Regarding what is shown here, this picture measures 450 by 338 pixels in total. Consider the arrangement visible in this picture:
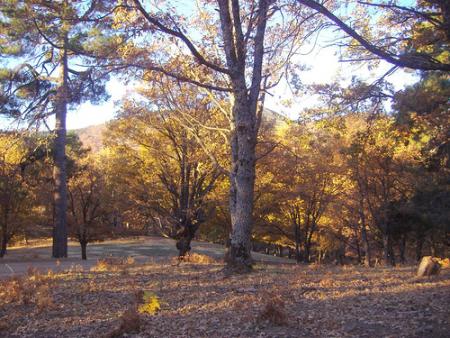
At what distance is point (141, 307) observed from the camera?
608 centimetres

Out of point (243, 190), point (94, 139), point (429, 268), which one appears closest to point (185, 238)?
point (243, 190)

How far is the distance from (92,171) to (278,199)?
1151cm

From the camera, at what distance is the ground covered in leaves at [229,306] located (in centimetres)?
525

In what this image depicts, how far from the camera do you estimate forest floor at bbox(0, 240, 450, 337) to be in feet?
17.2

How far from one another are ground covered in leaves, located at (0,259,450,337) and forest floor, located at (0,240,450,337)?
1 cm

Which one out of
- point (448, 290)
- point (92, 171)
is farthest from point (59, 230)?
point (448, 290)

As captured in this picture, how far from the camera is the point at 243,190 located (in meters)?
8.73

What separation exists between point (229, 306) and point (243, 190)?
9.46 feet

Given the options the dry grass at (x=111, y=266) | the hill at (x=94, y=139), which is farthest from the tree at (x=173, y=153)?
the dry grass at (x=111, y=266)

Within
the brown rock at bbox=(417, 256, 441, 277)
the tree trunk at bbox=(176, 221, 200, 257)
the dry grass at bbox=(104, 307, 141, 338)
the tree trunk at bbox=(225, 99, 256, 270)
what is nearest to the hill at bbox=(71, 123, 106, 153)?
the tree trunk at bbox=(176, 221, 200, 257)

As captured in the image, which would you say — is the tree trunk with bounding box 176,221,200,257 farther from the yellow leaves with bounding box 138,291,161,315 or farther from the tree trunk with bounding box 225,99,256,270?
the yellow leaves with bounding box 138,291,161,315

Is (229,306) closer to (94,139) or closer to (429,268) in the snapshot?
(429,268)

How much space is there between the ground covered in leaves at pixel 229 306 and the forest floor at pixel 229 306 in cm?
1

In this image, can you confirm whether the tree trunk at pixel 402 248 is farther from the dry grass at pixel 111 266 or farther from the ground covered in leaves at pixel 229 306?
the dry grass at pixel 111 266
